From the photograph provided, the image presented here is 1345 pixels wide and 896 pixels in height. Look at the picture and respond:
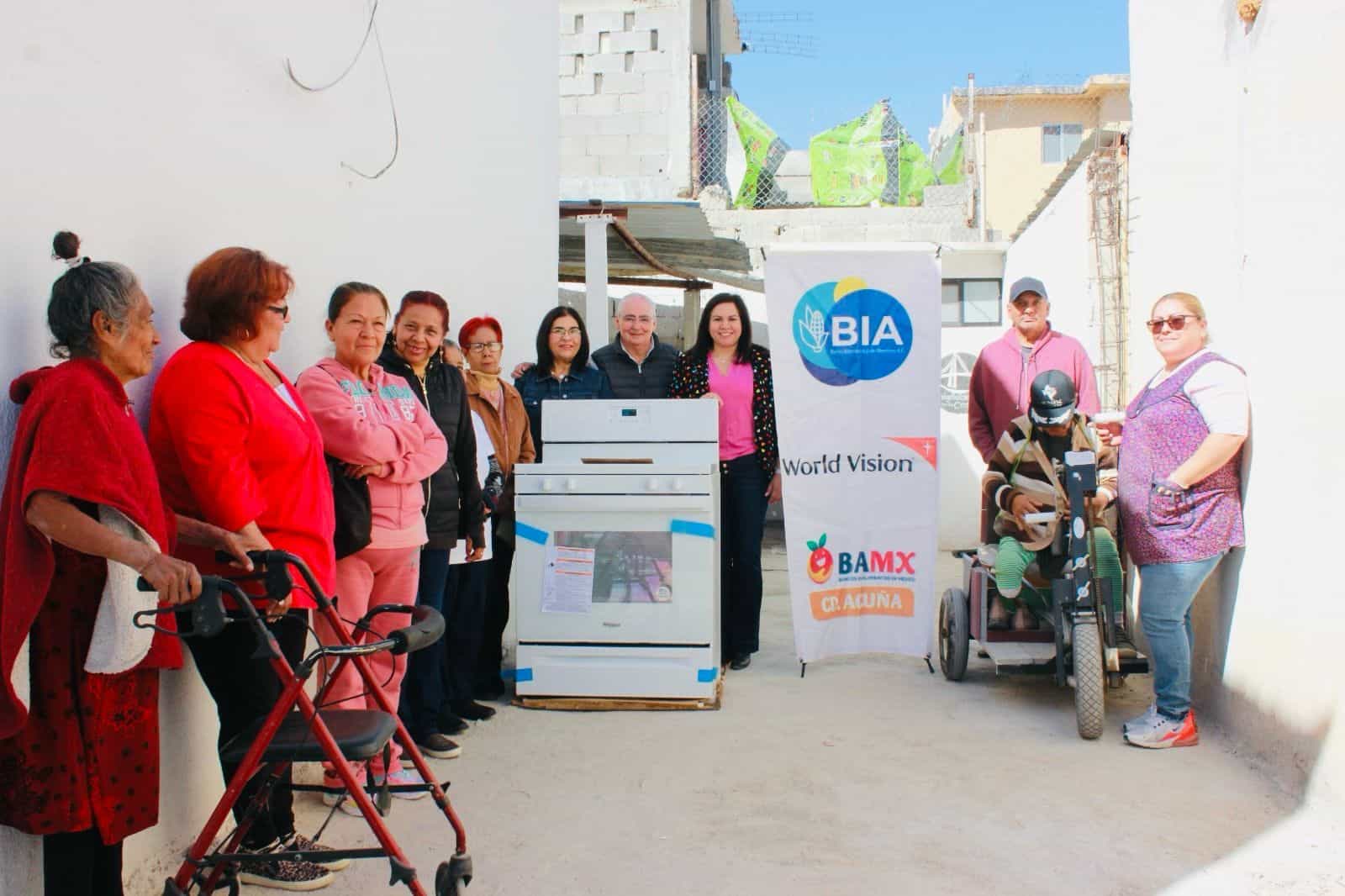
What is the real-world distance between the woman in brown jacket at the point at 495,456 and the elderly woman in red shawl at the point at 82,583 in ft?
7.24

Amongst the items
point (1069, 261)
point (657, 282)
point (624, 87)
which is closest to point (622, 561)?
point (1069, 261)

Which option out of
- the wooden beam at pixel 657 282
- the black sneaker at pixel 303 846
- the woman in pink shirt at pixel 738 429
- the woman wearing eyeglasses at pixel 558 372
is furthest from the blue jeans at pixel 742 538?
the wooden beam at pixel 657 282

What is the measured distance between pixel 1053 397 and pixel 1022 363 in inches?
31.7

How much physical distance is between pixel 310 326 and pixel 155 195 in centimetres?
103

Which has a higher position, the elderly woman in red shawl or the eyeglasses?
the eyeglasses

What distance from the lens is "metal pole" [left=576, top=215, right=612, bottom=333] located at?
858 cm

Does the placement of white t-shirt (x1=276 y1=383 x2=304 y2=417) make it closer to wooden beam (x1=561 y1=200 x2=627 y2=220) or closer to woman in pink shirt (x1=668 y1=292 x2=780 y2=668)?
woman in pink shirt (x1=668 y1=292 x2=780 y2=668)

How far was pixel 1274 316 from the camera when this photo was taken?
151 inches

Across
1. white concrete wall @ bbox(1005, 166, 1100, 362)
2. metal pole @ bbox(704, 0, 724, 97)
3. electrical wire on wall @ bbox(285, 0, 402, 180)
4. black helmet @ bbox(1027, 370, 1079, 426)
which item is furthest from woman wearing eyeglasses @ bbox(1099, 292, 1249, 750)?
metal pole @ bbox(704, 0, 724, 97)

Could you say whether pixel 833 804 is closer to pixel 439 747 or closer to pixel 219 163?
pixel 439 747

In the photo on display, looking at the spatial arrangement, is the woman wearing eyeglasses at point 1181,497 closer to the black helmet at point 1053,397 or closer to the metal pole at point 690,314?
the black helmet at point 1053,397

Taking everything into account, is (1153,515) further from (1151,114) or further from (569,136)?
(569,136)

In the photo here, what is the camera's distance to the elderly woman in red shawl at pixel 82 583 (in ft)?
7.27

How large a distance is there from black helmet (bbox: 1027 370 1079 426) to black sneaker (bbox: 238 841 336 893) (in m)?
3.20
